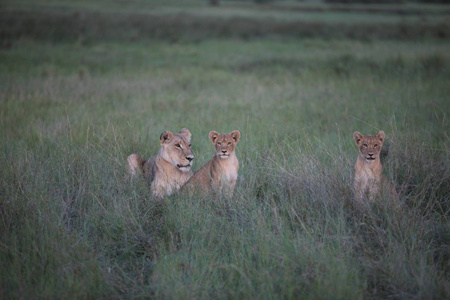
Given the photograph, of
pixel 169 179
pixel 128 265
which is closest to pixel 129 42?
pixel 169 179

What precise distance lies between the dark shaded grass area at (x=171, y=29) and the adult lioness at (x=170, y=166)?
2136 centimetres

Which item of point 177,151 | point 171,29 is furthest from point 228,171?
point 171,29

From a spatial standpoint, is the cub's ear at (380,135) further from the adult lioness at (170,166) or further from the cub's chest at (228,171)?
Result: the adult lioness at (170,166)

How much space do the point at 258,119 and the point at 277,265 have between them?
6350 mm

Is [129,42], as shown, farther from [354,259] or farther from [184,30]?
[354,259]

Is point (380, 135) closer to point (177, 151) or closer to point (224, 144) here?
point (224, 144)

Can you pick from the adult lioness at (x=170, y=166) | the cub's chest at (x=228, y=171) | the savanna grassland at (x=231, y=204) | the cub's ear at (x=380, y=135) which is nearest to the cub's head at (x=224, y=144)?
the cub's chest at (x=228, y=171)

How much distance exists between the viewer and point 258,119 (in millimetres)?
10539

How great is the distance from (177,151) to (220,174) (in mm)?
821

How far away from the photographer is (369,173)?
6.03 meters

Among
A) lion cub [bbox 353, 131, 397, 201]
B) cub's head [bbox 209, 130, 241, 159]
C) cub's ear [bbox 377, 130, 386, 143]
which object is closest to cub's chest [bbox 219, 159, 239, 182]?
cub's head [bbox 209, 130, 241, 159]

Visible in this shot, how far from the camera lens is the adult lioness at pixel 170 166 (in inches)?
256

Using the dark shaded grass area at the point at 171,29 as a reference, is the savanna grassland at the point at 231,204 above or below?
below

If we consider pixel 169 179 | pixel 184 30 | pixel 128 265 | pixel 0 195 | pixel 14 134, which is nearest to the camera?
pixel 128 265
